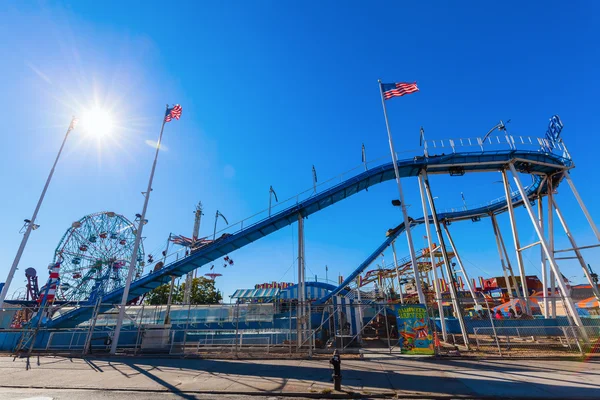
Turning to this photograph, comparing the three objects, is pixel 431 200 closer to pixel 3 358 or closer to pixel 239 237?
pixel 239 237

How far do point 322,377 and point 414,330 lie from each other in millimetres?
6100

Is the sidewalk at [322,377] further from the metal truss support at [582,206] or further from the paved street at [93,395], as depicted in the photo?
the metal truss support at [582,206]

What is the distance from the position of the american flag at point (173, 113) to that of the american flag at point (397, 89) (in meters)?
15.9

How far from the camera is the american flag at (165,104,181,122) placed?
2062 cm

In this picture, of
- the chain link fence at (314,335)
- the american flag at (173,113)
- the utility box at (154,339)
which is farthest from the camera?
the american flag at (173,113)

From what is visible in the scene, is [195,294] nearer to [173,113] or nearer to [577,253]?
[173,113]

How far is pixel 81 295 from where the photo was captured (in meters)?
38.5

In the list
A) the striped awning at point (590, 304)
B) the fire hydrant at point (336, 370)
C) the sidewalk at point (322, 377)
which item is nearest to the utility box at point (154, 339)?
the sidewalk at point (322, 377)

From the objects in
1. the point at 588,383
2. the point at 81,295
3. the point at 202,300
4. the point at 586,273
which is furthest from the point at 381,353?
the point at 202,300

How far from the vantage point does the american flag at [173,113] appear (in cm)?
2062

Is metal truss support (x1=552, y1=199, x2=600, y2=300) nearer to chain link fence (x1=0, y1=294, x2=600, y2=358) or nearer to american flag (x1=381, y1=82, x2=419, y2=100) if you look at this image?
chain link fence (x1=0, y1=294, x2=600, y2=358)

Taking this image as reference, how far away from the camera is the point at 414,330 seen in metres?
12.8

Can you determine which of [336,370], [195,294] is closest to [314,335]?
[336,370]

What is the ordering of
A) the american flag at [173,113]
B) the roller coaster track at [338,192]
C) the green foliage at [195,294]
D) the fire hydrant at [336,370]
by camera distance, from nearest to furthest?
1. the fire hydrant at [336,370]
2. the roller coaster track at [338,192]
3. the american flag at [173,113]
4. the green foliage at [195,294]
